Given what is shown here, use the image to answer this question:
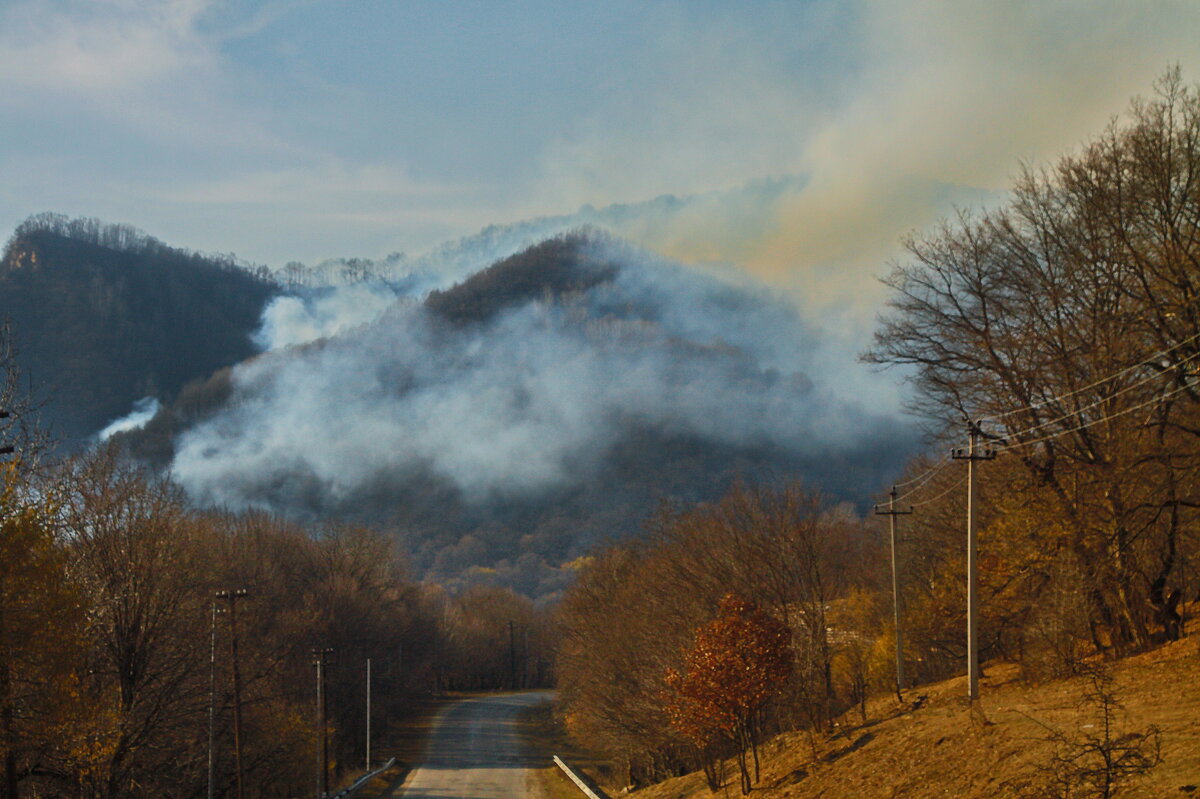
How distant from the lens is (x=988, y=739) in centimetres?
2222

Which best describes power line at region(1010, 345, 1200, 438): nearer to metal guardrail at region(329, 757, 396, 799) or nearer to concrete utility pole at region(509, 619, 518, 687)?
metal guardrail at region(329, 757, 396, 799)

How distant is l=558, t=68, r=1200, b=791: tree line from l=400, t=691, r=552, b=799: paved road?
12.7 meters

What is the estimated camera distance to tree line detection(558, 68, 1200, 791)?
26734 mm

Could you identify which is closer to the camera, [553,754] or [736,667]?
[736,667]

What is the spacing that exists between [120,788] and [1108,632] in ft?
110

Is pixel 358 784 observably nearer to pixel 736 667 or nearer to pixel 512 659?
pixel 736 667

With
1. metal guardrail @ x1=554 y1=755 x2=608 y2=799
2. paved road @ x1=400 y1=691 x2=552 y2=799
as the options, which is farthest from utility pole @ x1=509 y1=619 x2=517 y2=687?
metal guardrail @ x1=554 y1=755 x2=608 y2=799

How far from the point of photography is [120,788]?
113ft

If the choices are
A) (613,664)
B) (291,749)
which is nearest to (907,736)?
(613,664)

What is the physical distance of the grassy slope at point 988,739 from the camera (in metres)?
18.6

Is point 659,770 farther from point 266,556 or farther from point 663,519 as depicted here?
point 266,556

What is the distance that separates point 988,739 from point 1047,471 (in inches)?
430

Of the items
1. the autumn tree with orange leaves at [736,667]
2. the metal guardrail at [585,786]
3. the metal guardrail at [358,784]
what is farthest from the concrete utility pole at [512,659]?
the autumn tree with orange leaves at [736,667]

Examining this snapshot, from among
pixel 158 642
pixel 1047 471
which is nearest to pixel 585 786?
pixel 158 642
